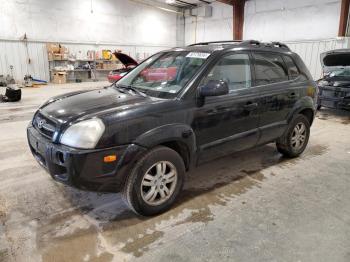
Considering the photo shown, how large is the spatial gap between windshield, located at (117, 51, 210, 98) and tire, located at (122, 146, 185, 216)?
0.55 m

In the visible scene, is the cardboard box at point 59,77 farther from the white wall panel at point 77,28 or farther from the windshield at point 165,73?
the windshield at point 165,73

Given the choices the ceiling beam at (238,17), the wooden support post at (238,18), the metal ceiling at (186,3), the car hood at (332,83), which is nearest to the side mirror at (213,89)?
the car hood at (332,83)

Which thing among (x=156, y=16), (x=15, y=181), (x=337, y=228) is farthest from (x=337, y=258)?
(x=156, y=16)

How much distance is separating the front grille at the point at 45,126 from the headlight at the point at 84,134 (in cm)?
19

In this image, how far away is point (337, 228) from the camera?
2176mm

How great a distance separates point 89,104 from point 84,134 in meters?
0.45

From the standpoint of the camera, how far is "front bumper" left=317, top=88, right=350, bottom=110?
5.80m

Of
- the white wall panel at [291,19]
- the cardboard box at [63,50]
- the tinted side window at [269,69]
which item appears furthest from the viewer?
the cardboard box at [63,50]

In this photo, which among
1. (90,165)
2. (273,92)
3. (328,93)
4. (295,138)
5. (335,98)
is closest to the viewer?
(90,165)

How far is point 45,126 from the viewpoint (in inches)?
86.4

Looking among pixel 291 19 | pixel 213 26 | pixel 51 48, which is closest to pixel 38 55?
pixel 51 48

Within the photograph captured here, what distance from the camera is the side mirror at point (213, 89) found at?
7.59 feet

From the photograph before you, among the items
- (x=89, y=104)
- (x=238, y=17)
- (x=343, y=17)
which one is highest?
(x=238, y=17)

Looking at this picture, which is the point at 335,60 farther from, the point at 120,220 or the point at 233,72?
the point at 120,220
